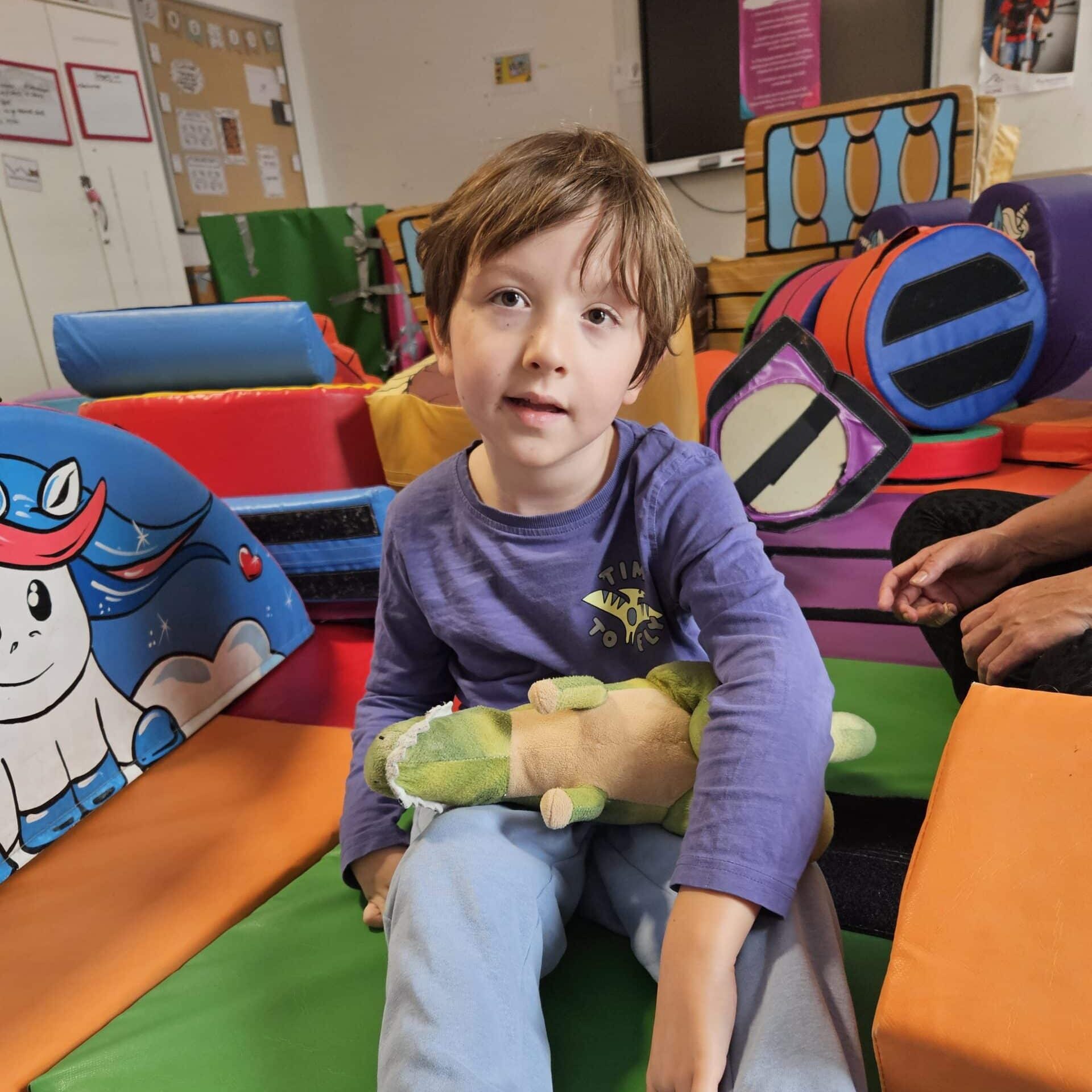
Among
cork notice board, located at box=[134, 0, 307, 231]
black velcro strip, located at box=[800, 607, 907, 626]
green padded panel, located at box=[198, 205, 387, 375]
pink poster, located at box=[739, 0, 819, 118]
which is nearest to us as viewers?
black velcro strip, located at box=[800, 607, 907, 626]

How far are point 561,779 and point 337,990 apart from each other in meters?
0.25

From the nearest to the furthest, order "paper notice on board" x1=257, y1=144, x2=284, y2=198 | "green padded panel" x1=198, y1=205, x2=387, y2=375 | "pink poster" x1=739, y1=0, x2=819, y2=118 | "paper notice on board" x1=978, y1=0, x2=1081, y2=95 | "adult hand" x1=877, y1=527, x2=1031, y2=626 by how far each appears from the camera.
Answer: "adult hand" x1=877, y1=527, x2=1031, y2=626, "paper notice on board" x1=978, y1=0, x2=1081, y2=95, "pink poster" x1=739, y1=0, x2=819, y2=118, "green padded panel" x1=198, y1=205, x2=387, y2=375, "paper notice on board" x1=257, y1=144, x2=284, y2=198

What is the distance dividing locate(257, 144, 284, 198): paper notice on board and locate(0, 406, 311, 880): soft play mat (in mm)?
3720

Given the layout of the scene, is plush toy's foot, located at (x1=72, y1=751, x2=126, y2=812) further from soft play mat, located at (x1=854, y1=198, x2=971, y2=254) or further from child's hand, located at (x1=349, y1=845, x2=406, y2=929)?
soft play mat, located at (x1=854, y1=198, x2=971, y2=254)

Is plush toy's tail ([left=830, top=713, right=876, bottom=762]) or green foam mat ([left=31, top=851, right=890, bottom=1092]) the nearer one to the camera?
green foam mat ([left=31, top=851, right=890, bottom=1092])

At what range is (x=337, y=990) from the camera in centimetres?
68

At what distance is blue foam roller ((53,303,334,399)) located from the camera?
1365mm

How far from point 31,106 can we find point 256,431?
2.63 metres

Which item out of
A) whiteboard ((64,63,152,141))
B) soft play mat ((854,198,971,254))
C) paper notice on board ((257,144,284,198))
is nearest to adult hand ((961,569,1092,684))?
soft play mat ((854,198,971,254))

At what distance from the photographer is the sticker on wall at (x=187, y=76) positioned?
3.73 m

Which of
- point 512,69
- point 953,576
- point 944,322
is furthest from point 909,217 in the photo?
point 512,69

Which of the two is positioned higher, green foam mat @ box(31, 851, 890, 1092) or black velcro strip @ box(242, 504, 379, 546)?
black velcro strip @ box(242, 504, 379, 546)

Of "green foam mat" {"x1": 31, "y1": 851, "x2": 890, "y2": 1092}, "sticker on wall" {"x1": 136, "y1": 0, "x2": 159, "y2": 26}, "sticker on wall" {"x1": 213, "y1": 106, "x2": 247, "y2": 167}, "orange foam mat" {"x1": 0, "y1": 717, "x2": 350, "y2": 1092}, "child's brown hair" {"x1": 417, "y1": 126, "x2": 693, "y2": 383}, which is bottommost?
"orange foam mat" {"x1": 0, "y1": 717, "x2": 350, "y2": 1092}

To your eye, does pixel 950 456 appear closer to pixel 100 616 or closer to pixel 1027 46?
pixel 100 616
